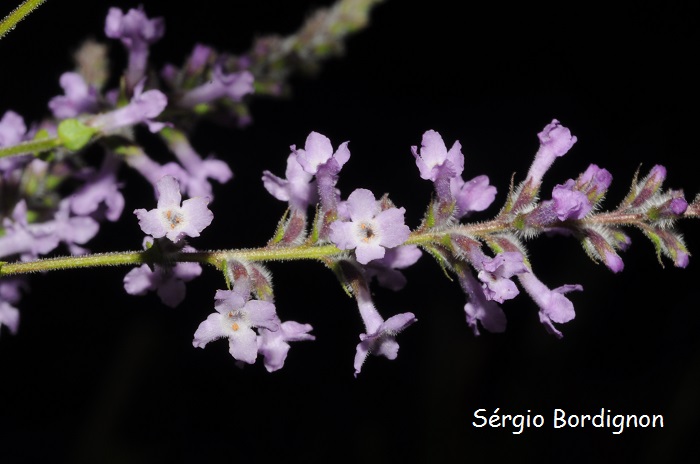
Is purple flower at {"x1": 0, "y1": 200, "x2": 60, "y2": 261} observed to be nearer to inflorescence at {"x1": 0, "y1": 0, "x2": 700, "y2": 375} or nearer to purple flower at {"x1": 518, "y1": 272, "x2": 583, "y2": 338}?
inflorescence at {"x1": 0, "y1": 0, "x2": 700, "y2": 375}

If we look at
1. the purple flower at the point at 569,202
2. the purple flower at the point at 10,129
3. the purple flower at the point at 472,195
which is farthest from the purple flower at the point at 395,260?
the purple flower at the point at 10,129

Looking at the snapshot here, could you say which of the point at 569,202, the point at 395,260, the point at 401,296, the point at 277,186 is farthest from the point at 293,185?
the point at 401,296

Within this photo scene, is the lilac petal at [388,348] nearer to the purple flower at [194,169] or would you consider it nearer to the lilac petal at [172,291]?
the lilac petal at [172,291]

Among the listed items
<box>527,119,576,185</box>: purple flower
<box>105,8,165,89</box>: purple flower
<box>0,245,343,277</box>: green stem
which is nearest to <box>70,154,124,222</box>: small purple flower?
<box>105,8,165,89</box>: purple flower

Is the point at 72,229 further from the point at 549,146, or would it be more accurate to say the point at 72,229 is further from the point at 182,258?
the point at 549,146

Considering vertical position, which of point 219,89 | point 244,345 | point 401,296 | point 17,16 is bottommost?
point 244,345

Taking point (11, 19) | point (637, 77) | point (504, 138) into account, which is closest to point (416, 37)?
point (504, 138)

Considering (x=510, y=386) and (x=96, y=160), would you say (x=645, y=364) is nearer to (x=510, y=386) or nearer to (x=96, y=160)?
(x=510, y=386)
